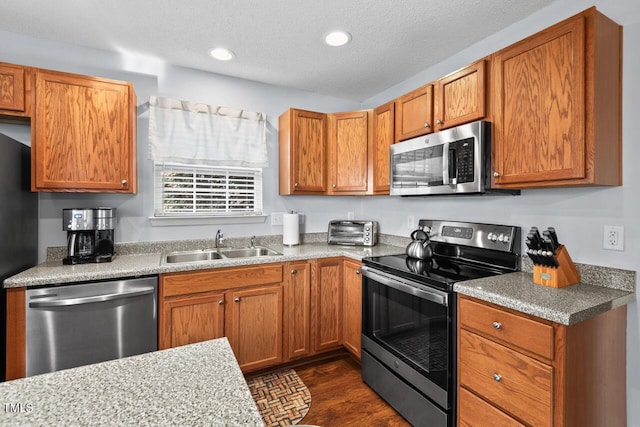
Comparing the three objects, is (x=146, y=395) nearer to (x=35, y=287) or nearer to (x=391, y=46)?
(x=35, y=287)

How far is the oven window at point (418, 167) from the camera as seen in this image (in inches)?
84.2

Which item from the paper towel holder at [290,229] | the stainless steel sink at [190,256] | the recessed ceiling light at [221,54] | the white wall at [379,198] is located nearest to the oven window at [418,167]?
the white wall at [379,198]

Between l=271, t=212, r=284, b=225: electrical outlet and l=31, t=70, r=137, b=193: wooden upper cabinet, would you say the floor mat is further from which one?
l=31, t=70, r=137, b=193: wooden upper cabinet

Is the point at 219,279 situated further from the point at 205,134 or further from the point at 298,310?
the point at 205,134

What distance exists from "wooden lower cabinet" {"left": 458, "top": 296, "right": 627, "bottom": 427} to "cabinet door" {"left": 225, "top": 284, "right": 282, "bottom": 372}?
135cm

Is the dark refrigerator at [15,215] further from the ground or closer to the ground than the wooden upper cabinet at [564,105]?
closer to the ground

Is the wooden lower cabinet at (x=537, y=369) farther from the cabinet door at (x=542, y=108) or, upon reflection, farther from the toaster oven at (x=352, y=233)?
the toaster oven at (x=352, y=233)

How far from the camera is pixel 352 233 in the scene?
307 centimetres

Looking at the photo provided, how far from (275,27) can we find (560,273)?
222cm

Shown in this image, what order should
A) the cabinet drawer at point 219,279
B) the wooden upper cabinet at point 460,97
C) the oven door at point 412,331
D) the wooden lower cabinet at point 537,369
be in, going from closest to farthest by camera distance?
the wooden lower cabinet at point 537,369, the oven door at point 412,331, the wooden upper cabinet at point 460,97, the cabinet drawer at point 219,279

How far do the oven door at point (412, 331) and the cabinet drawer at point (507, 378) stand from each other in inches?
3.7

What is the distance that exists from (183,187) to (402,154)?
6.16ft

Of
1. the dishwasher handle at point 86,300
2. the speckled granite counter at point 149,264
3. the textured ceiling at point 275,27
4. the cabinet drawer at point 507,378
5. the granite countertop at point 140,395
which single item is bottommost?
the cabinet drawer at point 507,378

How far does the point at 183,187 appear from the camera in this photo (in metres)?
2.74
